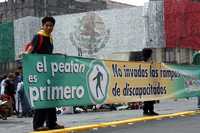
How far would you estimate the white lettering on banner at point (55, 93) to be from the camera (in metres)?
10.5

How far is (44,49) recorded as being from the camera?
10.6 m

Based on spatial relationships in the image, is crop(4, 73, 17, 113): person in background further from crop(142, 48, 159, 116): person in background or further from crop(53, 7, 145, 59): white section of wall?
crop(53, 7, 145, 59): white section of wall

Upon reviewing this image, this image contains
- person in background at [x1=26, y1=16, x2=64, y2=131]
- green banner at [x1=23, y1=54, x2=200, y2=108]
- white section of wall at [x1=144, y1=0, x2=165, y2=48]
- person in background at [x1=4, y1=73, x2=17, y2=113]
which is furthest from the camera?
white section of wall at [x1=144, y1=0, x2=165, y2=48]

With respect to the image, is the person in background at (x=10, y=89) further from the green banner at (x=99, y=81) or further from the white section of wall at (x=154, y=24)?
the white section of wall at (x=154, y=24)

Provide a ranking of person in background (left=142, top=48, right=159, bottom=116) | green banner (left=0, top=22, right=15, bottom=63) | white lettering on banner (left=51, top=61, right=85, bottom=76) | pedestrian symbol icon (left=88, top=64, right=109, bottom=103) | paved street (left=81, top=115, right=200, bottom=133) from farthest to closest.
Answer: green banner (left=0, top=22, right=15, bottom=63), person in background (left=142, top=48, right=159, bottom=116), pedestrian symbol icon (left=88, top=64, right=109, bottom=103), white lettering on banner (left=51, top=61, right=85, bottom=76), paved street (left=81, top=115, right=200, bottom=133)

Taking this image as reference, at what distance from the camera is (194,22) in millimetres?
51406

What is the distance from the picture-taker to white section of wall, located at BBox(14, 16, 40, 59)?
61656 mm

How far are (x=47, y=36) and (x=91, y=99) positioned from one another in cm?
239

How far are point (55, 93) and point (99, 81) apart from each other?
198 cm

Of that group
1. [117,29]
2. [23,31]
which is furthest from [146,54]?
[23,31]

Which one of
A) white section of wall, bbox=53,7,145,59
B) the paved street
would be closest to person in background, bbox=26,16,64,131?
the paved street

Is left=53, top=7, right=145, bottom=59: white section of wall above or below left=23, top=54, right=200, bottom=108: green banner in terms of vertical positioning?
above

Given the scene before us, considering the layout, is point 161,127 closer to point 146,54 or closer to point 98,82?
point 98,82

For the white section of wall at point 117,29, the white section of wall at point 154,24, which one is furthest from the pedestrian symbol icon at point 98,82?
the white section of wall at point 117,29
